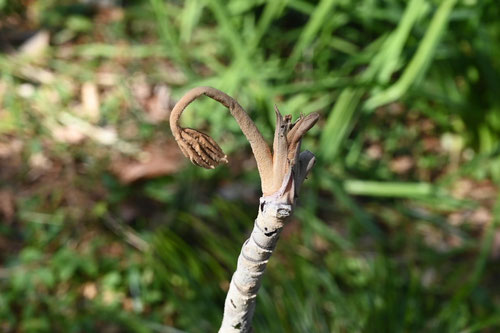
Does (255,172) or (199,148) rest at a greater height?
(199,148)

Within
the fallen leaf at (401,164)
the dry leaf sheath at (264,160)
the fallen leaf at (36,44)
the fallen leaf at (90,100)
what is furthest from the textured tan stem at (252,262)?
the fallen leaf at (36,44)

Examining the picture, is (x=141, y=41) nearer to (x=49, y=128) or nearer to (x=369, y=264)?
(x=49, y=128)

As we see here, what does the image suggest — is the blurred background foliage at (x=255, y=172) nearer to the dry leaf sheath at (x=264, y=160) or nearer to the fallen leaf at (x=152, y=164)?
the fallen leaf at (x=152, y=164)

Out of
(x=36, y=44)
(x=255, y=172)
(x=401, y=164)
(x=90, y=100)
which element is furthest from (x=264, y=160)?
(x=36, y=44)

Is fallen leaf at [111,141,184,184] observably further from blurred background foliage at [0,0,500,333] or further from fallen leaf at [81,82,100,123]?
fallen leaf at [81,82,100,123]

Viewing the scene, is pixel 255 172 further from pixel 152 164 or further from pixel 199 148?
pixel 199 148

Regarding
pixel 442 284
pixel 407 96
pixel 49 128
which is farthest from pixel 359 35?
pixel 49 128
